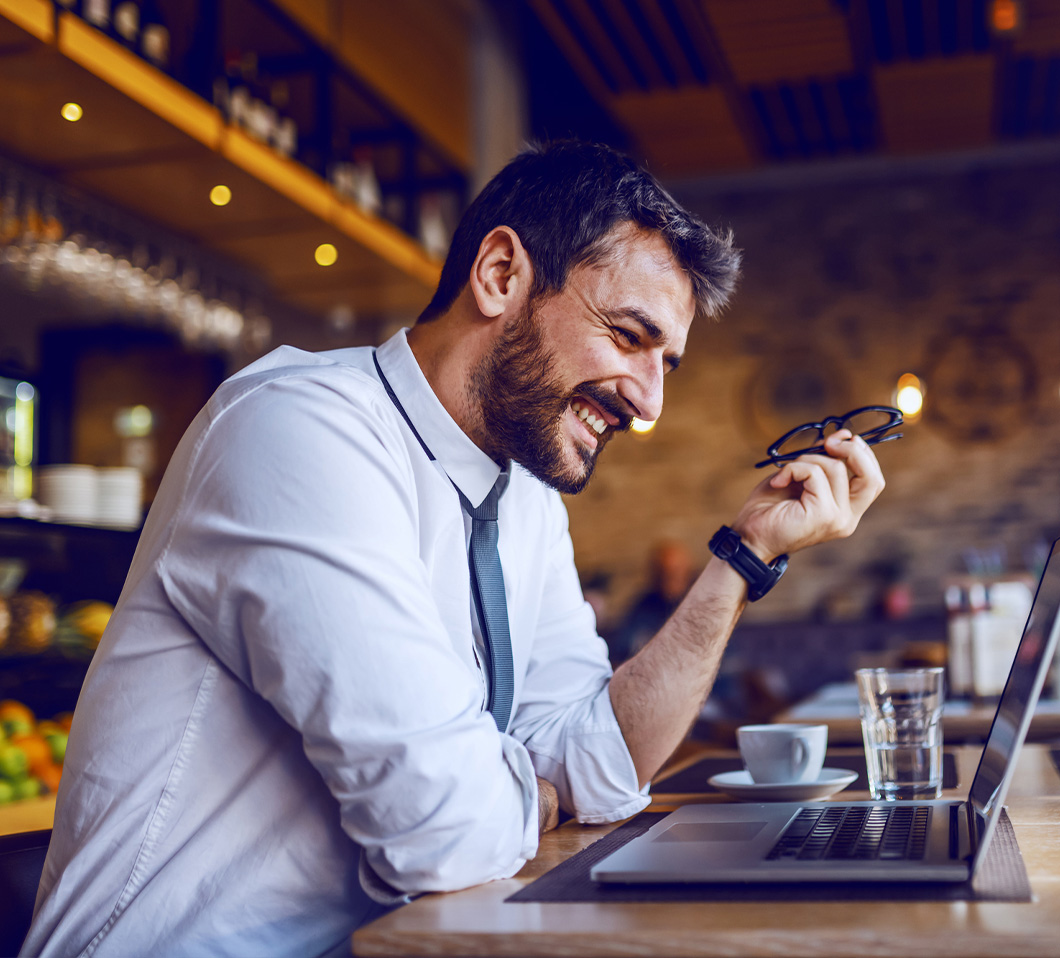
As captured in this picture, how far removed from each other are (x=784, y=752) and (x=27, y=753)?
4.96 ft

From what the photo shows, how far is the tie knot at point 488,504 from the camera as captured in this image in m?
1.37

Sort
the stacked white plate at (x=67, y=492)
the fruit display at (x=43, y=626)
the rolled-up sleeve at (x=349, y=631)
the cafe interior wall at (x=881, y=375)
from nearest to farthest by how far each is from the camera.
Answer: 1. the rolled-up sleeve at (x=349, y=631)
2. the fruit display at (x=43, y=626)
3. the stacked white plate at (x=67, y=492)
4. the cafe interior wall at (x=881, y=375)

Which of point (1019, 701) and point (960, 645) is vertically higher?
point (1019, 701)

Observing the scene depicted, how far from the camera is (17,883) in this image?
120 cm

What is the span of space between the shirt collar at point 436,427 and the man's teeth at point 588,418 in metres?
0.15

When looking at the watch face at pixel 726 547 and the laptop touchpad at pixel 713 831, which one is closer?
the laptop touchpad at pixel 713 831

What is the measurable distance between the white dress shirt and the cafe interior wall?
19.7 ft

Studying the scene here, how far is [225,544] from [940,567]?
22.3ft

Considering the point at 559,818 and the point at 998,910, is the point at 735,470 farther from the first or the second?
the point at 998,910

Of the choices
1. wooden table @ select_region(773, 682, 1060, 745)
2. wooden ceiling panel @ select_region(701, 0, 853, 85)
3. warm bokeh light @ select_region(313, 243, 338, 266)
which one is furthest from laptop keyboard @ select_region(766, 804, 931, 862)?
wooden ceiling panel @ select_region(701, 0, 853, 85)

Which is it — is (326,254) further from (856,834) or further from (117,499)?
(856,834)

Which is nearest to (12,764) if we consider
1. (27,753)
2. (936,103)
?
(27,753)

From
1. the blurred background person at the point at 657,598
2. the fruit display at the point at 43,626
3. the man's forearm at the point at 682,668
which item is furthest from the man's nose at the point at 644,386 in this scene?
the blurred background person at the point at 657,598

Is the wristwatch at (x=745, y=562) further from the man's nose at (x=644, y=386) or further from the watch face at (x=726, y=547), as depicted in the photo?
the man's nose at (x=644, y=386)
